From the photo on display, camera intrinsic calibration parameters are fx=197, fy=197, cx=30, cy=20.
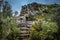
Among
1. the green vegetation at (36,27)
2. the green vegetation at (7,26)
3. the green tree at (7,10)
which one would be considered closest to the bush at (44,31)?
the green vegetation at (36,27)

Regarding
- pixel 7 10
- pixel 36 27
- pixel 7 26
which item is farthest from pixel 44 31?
pixel 7 10

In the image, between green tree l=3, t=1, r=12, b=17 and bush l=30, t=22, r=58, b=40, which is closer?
bush l=30, t=22, r=58, b=40

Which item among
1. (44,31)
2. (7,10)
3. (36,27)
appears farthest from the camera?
(7,10)

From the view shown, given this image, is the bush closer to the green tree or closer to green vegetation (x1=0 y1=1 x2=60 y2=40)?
green vegetation (x1=0 y1=1 x2=60 y2=40)

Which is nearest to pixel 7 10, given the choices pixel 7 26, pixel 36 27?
pixel 7 26

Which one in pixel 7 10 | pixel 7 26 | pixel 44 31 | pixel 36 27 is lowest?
pixel 44 31

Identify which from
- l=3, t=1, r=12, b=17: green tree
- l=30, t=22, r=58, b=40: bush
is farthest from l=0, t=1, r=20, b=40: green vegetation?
l=30, t=22, r=58, b=40: bush

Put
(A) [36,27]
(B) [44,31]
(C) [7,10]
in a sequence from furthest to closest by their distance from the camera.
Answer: (C) [7,10] → (A) [36,27] → (B) [44,31]

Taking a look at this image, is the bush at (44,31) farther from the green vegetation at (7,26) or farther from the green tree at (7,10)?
the green tree at (7,10)

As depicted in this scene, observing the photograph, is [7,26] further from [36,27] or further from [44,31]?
[44,31]

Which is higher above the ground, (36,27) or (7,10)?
(7,10)

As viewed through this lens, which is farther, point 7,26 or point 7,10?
point 7,10

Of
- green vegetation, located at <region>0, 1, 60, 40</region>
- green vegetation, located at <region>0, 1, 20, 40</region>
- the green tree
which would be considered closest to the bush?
green vegetation, located at <region>0, 1, 60, 40</region>

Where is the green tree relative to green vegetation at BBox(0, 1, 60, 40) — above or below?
above
